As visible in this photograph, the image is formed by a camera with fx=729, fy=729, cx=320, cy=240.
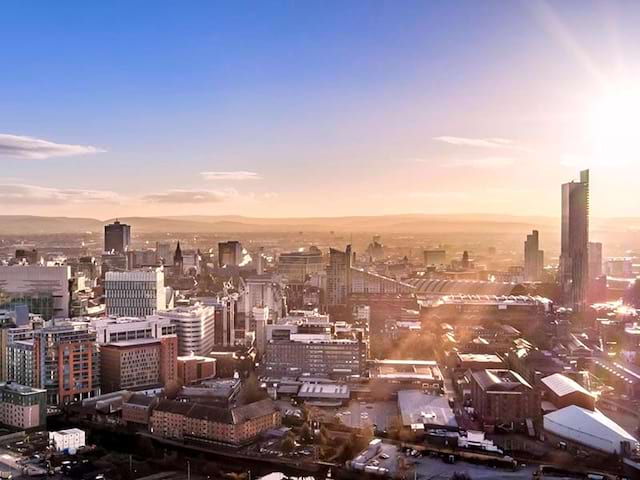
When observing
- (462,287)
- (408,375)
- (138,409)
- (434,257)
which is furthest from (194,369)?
(434,257)

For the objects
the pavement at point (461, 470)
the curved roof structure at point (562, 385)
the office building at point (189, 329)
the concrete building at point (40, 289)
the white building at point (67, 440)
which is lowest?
the pavement at point (461, 470)

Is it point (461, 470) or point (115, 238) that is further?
point (115, 238)

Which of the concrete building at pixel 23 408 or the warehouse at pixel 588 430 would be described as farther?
the concrete building at pixel 23 408

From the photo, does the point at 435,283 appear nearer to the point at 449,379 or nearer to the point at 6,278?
the point at 449,379

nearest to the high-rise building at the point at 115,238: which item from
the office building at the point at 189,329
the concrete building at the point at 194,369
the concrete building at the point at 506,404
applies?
the office building at the point at 189,329

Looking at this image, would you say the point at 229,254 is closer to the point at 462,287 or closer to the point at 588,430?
the point at 462,287

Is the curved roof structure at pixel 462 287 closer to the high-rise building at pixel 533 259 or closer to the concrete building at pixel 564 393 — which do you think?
the high-rise building at pixel 533 259
